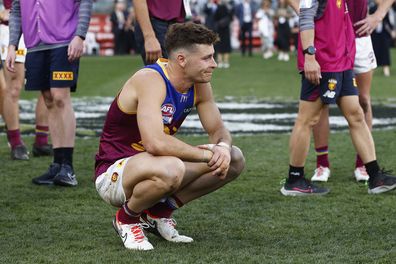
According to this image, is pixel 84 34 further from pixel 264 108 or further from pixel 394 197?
pixel 264 108

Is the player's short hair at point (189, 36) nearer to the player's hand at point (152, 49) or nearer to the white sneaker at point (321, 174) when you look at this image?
the player's hand at point (152, 49)

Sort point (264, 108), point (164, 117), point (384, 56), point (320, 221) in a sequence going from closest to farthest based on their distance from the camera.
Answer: point (164, 117) < point (320, 221) < point (264, 108) < point (384, 56)

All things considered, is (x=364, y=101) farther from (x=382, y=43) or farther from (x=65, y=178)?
(x=382, y=43)

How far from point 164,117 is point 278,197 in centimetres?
191

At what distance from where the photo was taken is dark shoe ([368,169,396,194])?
23.9ft

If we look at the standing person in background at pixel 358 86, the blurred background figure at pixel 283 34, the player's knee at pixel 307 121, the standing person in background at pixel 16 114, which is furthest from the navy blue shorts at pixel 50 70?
the blurred background figure at pixel 283 34

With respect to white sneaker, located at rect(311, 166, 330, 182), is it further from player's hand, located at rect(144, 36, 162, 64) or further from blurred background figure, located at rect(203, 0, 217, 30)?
blurred background figure, located at rect(203, 0, 217, 30)

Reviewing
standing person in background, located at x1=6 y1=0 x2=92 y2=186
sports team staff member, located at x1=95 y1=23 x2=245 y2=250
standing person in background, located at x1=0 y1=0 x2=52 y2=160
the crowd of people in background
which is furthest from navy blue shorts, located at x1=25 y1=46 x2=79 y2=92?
the crowd of people in background

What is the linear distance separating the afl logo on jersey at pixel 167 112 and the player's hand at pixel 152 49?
6.13ft

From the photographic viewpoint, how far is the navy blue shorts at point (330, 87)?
23.8ft

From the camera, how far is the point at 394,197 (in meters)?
7.17

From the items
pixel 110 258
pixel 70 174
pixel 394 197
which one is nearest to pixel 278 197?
pixel 394 197

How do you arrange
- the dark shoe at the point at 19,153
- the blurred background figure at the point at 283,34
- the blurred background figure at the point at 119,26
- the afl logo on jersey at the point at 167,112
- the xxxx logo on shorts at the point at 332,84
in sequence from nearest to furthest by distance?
the afl logo on jersey at the point at 167,112, the xxxx logo on shorts at the point at 332,84, the dark shoe at the point at 19,153, the blurred background figure at the point at 283,34, the blurred background figure at the point at 119,26

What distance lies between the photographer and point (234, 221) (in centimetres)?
641
